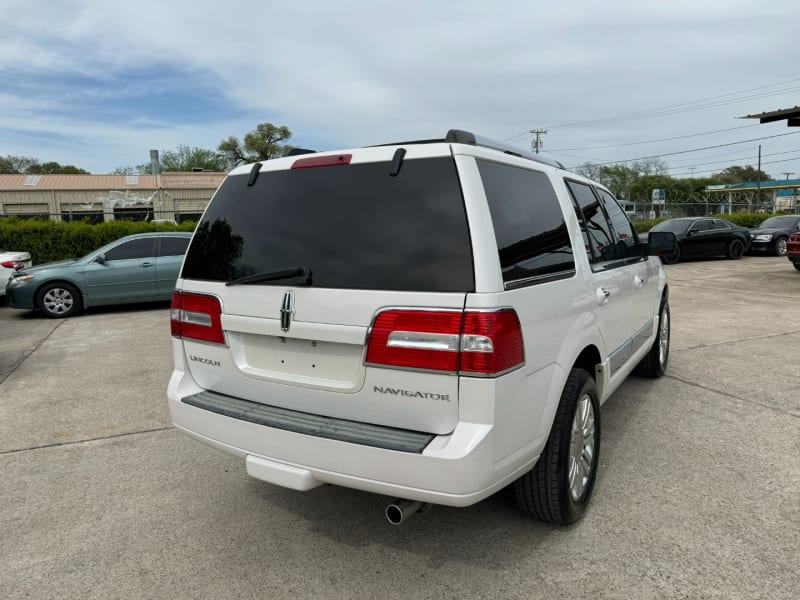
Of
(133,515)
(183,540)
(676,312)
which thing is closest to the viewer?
(183,540)

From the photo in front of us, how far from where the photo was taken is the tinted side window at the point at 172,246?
11023 millimetres

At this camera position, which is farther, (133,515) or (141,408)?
(141,408)

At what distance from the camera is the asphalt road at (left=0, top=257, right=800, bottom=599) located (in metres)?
2.59

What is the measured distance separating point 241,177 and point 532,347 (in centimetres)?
172

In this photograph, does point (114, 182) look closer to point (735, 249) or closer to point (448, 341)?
point (735, 249)

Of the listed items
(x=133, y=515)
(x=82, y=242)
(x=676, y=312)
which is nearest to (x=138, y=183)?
(x=82, y=242)

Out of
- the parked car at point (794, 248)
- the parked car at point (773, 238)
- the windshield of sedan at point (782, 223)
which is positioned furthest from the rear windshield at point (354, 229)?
the windshield of sedan at point (782, 223)

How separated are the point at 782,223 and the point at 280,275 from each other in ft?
82.3

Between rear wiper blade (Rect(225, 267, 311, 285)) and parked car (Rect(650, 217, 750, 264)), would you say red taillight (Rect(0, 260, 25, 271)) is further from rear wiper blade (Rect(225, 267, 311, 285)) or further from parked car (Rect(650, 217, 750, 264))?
parked car (Rect(650, 217, 750, 264))

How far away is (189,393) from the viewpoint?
3033 mm

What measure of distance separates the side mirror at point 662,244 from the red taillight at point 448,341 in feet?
9.51

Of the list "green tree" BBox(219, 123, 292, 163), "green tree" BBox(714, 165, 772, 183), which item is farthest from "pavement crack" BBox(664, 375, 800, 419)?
"green tree" BBox(714, 165, 772, 183)

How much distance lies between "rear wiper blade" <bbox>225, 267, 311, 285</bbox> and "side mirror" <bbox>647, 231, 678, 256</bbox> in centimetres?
325

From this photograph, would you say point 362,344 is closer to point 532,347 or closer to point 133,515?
point 532,347
